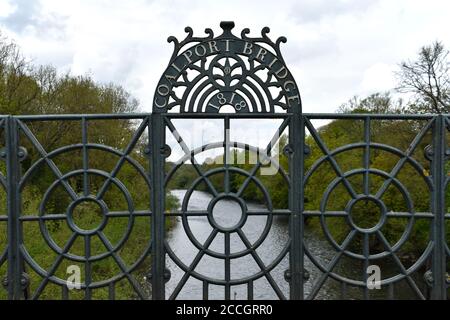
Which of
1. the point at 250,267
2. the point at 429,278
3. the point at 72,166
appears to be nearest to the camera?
the point at 429,278

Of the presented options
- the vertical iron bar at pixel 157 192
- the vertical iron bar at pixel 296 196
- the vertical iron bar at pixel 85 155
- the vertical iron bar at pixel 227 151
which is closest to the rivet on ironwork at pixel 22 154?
the vertical iron bar at pixel 85 155

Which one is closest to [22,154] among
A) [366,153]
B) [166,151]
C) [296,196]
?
[166,151]

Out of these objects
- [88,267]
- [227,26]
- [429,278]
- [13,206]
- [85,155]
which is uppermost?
[227,26]

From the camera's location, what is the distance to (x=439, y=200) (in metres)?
3.54

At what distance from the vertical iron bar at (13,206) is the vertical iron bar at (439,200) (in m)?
3.47

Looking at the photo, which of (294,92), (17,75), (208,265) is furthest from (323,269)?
(17,75)

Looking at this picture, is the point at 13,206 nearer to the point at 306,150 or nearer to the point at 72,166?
the point at 306,150

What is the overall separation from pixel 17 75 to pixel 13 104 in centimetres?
225

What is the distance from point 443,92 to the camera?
1507 cm

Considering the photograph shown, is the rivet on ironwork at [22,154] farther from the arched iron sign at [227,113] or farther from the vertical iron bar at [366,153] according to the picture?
the vertical iron bar at [366,153]

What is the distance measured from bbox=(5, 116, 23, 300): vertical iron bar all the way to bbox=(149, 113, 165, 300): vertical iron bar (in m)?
1.12

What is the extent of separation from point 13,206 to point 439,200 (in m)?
3.54
